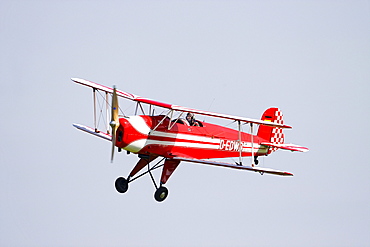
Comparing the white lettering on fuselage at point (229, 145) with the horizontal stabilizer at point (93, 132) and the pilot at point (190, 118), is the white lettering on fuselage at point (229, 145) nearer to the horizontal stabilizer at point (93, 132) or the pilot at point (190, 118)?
the pilot at point (190, 118)

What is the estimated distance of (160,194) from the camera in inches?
859

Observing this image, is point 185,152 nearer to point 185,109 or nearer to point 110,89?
point 185,109

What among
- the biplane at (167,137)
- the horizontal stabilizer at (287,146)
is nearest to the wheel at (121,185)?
the biplane at (167,137)

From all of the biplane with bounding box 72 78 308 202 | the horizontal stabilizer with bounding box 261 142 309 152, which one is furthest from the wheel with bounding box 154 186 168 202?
the horizontal stabilizer with bounding box 261 142 309 152

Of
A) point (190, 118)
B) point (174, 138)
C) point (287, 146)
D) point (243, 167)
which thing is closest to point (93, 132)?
point (174, 138)

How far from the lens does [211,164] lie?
2131cm

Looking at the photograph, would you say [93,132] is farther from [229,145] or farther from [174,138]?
[229,145]

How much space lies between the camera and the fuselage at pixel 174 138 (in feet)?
69.5

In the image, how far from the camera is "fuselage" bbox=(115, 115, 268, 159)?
834 inches

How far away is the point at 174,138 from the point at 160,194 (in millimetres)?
1708

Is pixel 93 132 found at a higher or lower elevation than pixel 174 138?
higher

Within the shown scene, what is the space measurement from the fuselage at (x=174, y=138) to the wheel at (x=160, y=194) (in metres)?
0.98

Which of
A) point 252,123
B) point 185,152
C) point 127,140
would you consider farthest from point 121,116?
point 252,123

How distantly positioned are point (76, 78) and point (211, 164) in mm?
5662
